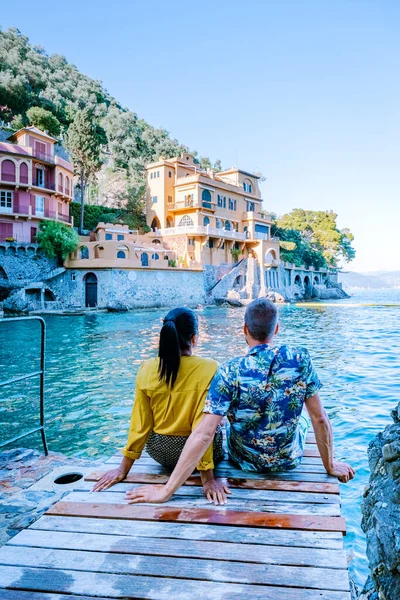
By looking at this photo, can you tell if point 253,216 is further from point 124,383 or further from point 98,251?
point 124,383

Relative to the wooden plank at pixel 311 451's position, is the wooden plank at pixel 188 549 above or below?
above

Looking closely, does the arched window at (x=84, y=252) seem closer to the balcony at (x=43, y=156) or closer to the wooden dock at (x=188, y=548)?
the balcony at (x=43, y=156)

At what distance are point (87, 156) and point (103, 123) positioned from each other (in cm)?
1717

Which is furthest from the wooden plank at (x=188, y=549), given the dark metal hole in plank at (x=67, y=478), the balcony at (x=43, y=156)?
the balcony at (x=43, y=156)

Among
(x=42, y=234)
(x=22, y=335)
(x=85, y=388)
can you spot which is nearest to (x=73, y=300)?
(x=42, y=234)

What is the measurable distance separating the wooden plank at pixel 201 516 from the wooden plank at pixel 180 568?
262 millimetres

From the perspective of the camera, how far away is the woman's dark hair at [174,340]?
6.89 feet

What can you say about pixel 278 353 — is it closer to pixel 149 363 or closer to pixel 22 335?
pixel 149 363

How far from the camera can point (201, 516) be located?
5.94ft

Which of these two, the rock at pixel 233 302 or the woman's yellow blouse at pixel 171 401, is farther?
the rock at pixel 233 302

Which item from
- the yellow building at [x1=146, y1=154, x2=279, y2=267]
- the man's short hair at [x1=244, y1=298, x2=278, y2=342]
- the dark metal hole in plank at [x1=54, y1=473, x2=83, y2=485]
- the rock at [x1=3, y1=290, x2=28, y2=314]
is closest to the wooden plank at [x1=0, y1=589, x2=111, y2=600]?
the man's short hair at [x1=244, y1=298, x2=278, y2=342]

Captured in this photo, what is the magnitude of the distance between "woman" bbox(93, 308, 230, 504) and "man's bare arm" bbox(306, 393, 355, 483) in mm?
565

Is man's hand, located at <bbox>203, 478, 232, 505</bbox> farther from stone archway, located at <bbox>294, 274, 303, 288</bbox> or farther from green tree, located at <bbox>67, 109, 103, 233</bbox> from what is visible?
stone archway, located at <bbox>294, 274, 303, 288</bbox>

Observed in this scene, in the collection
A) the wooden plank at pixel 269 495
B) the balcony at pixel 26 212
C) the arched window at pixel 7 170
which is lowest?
the wooden plank at pixel 269 495
